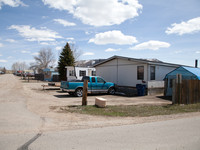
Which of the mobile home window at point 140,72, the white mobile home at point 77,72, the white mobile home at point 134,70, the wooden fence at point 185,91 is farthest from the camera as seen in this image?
the white mobile home at point 77,72

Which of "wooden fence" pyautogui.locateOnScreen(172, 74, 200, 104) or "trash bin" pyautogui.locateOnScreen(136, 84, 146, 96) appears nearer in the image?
"wooden fence" pyautogui.locateOnScreen(172, 74, 200, 104)

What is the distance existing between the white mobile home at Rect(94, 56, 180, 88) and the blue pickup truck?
8.88ft

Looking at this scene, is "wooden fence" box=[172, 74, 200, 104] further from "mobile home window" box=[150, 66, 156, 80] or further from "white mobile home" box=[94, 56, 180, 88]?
"mobile home window" box=[150, 66, 156, 80]

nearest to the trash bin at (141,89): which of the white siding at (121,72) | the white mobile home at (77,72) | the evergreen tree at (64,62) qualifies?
the white siding at (121,72)

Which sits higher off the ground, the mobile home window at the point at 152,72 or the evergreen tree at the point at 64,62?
the evergreen tree at the point at 64,62

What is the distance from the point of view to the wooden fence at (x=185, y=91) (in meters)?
11.0

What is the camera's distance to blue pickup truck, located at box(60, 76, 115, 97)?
14060 millimetres

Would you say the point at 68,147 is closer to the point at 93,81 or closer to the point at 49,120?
the point at 49,120

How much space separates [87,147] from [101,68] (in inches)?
710

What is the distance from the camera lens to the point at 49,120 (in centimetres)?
686

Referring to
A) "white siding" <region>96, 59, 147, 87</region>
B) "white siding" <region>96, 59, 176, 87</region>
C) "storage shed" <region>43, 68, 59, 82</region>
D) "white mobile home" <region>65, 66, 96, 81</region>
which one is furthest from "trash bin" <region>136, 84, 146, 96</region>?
"storage shed" <region>43, 68, 59, 82</region>

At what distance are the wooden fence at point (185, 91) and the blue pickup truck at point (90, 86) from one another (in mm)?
6452

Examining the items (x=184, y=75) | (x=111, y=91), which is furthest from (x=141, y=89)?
(x=184, y=75)

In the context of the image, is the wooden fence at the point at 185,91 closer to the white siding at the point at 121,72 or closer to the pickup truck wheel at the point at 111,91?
the white siding at the point at 121,72
